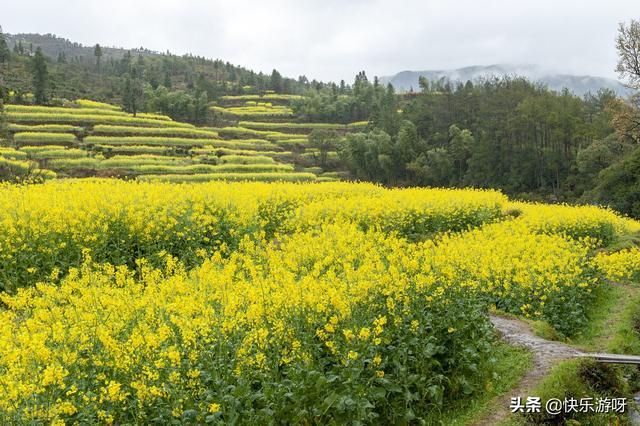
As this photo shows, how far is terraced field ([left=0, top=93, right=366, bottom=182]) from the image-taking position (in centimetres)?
3741

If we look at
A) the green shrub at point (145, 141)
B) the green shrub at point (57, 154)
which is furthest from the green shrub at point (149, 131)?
the green shrub at point (57, 154)

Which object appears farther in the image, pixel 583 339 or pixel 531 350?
pixel 583 339

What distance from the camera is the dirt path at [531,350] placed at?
6098mm

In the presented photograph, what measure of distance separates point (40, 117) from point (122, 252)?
44598 mm

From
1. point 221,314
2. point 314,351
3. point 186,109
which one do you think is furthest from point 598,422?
point 186,109

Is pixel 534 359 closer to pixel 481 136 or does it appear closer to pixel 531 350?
pixel 531 350

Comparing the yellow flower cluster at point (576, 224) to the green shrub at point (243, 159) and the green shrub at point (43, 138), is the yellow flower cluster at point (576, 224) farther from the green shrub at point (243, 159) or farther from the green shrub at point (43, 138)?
the green shrub at point (43, 138)

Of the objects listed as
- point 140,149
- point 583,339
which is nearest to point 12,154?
point 140,149

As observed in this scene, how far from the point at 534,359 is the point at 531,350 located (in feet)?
0.97

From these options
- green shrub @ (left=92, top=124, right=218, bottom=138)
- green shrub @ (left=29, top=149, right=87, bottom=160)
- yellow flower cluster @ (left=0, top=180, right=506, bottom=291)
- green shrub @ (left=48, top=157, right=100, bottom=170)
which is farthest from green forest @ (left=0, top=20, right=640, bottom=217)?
yellow flower cluster @ (left=0, top=180, right=506, bottom=291)

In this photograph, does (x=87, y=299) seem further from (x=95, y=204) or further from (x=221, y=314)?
(x=95, y=204)

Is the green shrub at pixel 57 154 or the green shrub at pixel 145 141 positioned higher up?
the green shrub at pixel 145 141

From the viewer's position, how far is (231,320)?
16.2 ft

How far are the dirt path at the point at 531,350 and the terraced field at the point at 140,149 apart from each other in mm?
24735
